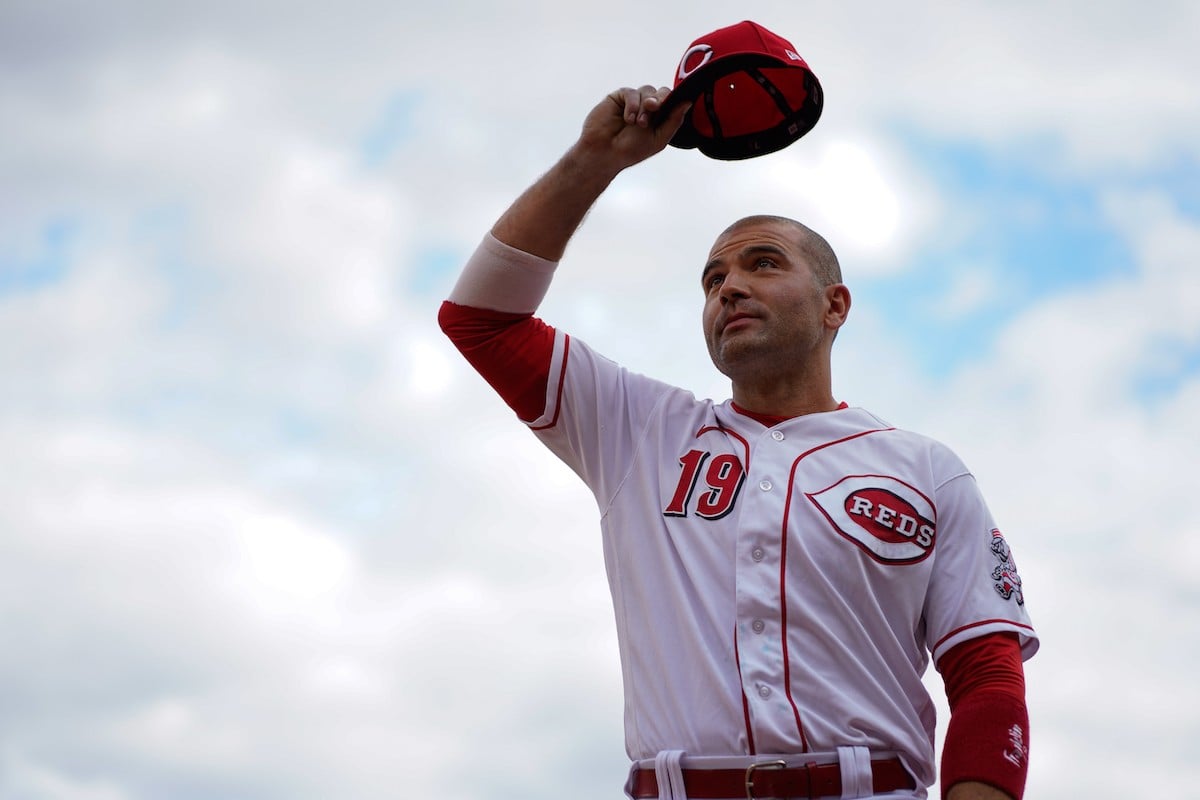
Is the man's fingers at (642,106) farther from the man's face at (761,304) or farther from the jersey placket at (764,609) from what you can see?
the jersey placket at (764,609)

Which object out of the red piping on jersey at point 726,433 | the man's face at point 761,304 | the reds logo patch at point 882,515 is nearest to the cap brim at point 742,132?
the man's face at point 761,304

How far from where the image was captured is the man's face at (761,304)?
5.29 metres

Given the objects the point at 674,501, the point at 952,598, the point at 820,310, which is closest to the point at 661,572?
the point at 674,501

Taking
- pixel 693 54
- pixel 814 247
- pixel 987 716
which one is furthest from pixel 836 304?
pixel 987 716

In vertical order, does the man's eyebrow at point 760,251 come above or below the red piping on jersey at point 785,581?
above

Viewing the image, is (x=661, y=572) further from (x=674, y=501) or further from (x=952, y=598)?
(x=952, y=598)

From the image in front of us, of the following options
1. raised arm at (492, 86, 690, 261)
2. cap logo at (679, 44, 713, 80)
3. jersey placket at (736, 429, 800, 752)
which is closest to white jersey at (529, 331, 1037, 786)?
jersey placket at (736, 429, 800, 752)

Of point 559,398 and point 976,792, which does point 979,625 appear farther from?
point 559,398

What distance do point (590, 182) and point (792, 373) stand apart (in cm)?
109

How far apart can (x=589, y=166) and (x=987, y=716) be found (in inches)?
94.5

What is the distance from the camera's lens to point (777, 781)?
4.30 m

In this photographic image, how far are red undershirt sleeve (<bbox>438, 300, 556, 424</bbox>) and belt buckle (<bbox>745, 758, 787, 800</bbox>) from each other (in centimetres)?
170

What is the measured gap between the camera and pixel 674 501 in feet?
16.5

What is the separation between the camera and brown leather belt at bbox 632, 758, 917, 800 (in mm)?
4293
